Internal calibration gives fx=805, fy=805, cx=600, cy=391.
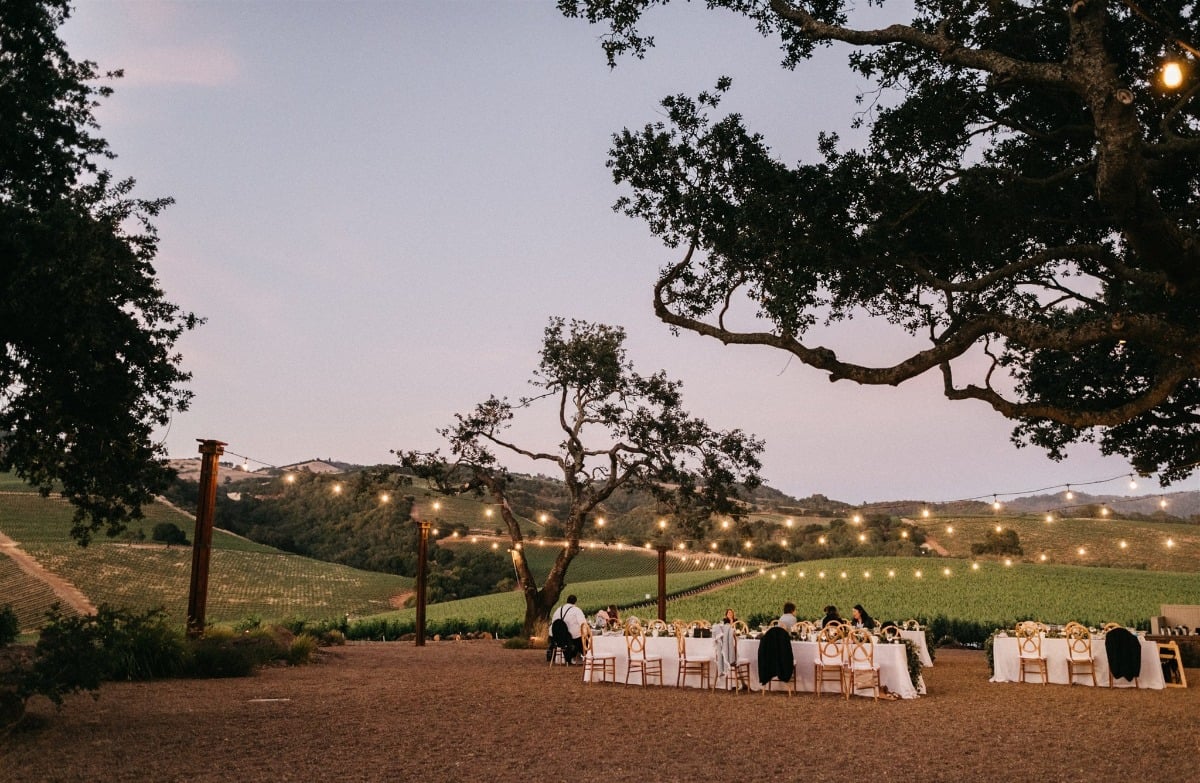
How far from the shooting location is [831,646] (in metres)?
11.1

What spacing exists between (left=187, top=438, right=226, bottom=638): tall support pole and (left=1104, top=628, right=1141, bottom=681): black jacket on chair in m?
13.8

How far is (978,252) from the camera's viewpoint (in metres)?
10.9

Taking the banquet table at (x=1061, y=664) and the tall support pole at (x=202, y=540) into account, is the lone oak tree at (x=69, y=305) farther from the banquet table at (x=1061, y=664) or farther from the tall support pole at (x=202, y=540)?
the banquet table at (x=1061, y=664)

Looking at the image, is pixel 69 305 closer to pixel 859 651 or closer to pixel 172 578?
pixel 859 651

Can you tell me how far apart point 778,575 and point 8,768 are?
155 ft

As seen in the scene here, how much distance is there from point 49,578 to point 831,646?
49.7 metres

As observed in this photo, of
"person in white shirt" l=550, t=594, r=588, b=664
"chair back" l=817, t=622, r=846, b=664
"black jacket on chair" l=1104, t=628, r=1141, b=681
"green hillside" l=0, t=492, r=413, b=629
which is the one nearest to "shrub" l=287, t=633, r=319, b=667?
"person in white shirt" l=550, t=594, r=588, b=664

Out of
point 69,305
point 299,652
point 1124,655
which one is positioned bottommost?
point 299,652

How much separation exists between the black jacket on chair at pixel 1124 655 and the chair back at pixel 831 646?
4.51 meters

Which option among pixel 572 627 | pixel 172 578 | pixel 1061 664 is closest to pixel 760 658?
pixel 572 627

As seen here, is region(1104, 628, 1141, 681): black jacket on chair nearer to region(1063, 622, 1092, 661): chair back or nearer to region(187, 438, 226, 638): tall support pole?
region(1063, 622, 1092, 661): chair back

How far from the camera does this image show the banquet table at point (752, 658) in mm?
10914

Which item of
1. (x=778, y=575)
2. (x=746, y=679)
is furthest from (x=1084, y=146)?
(x=778, y=575)

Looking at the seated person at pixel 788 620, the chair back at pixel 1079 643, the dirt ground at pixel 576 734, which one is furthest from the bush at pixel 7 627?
the chair back at pixel 1079 643
